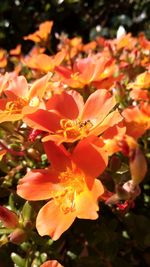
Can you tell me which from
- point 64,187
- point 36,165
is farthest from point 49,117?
point 36,165

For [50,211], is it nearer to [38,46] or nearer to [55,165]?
[55,165]

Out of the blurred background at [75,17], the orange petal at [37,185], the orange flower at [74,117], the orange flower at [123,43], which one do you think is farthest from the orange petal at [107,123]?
the blurred background at [75,17]

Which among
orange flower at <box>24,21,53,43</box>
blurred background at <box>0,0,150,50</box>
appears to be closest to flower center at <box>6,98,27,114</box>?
orange flower at <box>24,21,53,43</box>

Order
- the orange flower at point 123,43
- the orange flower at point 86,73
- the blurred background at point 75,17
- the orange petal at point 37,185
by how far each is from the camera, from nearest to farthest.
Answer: the orange petal at point 37,185, the orange flower at point 86,73, the orange flower at point 123,43, the blurred background at point 75,17

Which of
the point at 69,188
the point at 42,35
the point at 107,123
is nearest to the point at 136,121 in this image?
the point at 107,123

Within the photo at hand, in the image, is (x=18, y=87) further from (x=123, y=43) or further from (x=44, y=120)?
(x=123, y=43)

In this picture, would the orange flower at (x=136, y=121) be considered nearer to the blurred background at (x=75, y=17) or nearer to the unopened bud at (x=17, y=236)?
the unopened bud at (x=17, y=236)

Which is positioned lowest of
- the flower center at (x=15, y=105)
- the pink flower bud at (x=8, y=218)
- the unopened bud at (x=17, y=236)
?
the unopened bud at (x=17, y=236)

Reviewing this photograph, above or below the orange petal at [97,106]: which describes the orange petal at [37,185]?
below
